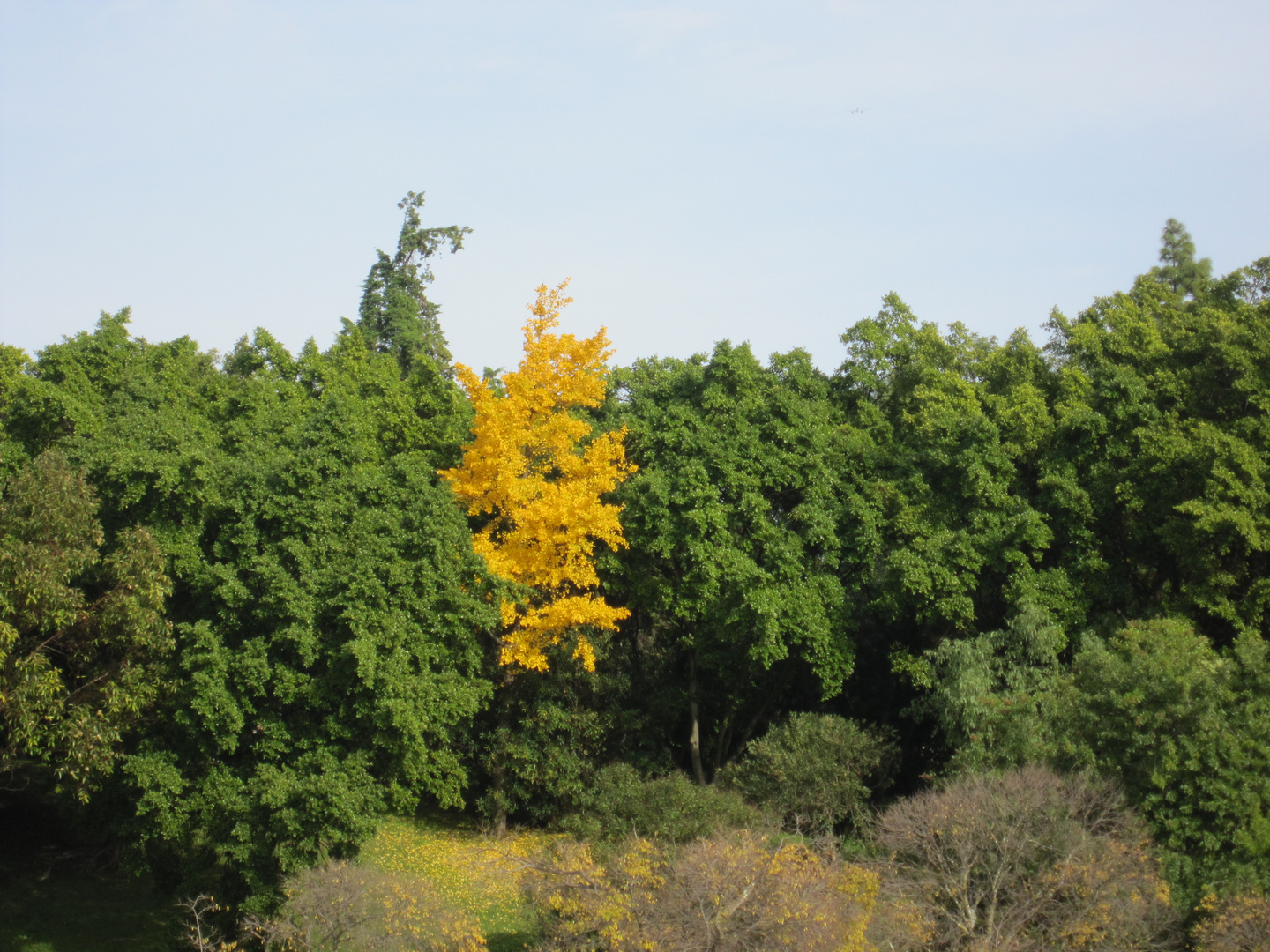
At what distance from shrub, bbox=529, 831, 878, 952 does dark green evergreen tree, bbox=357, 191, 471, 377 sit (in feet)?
87.9

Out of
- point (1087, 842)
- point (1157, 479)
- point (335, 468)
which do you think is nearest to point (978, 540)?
point (1157, 479)

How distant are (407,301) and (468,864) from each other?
2447 centimetres

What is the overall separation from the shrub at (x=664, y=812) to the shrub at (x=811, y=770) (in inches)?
38.2

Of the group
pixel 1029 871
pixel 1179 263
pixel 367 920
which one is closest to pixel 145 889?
pixel 367 920

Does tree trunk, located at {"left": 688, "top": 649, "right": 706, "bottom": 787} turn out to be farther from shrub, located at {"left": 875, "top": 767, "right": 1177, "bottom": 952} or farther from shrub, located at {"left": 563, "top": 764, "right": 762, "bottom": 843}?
shrub, located at {"left": 875, "top": 767, "right": 1177, "bottom": 952}

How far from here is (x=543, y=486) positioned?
2459cm

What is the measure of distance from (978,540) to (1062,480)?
2.19m

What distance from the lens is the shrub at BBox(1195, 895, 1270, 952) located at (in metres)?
15.5

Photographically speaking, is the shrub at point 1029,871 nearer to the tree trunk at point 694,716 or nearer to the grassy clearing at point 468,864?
the grassy clearing at point 468,864

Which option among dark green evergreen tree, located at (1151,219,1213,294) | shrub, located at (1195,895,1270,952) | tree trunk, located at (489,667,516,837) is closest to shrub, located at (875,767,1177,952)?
shrub, located at (1195,895,1270,952)

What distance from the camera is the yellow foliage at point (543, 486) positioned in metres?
24.1

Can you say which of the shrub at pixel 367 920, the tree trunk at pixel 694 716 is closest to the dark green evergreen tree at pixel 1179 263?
the tree trunk at pixel 694 716

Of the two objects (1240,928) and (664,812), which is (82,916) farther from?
(1240,928)

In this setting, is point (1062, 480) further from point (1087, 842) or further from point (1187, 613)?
point (1087, 842)
